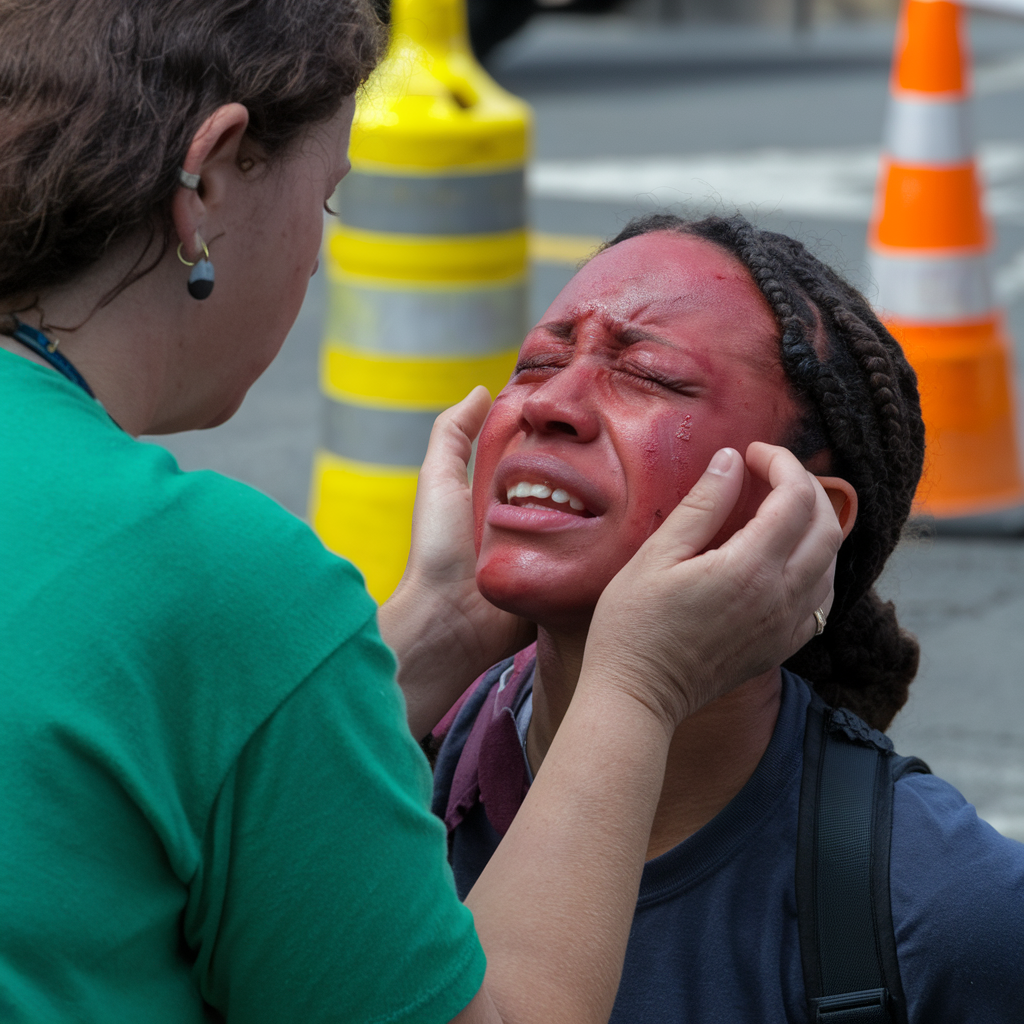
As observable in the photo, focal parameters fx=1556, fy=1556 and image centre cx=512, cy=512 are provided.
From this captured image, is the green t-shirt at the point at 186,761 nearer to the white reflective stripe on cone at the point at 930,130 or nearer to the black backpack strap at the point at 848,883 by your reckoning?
the black backpack strap at the point at 848,883

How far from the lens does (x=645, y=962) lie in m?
1.88

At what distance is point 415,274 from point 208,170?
3.00 m

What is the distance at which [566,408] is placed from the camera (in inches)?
81.1

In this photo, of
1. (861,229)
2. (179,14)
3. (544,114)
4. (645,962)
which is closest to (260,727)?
(179,14)

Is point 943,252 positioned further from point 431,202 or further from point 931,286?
point 431,202

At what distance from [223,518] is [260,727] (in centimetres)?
18

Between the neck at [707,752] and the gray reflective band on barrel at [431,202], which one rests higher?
the neck at [707,752]

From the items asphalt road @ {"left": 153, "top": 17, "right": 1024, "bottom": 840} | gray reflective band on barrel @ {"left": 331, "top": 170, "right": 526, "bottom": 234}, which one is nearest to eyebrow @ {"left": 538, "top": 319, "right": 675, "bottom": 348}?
asphalt road @ {"left": 153, "top": 17, "right": 1024, "bottom": 840}

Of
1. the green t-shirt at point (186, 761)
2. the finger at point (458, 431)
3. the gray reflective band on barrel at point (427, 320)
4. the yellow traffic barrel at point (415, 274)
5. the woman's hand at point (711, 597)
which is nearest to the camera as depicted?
the green t-shirt at point (186, 761)

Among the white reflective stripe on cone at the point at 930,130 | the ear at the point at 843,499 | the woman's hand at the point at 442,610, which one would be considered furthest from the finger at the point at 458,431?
the white reflective stripe on cone at the point at 930,130

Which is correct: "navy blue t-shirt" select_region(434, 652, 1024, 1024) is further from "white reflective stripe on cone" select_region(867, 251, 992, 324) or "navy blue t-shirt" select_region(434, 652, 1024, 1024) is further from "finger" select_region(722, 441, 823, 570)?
"white reflective stripe on cone" select_region(867, 251, 992, 324)

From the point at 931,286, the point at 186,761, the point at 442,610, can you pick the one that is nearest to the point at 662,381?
the point at 442,610

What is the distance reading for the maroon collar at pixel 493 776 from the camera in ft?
6.86

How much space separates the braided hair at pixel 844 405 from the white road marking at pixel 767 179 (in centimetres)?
862
